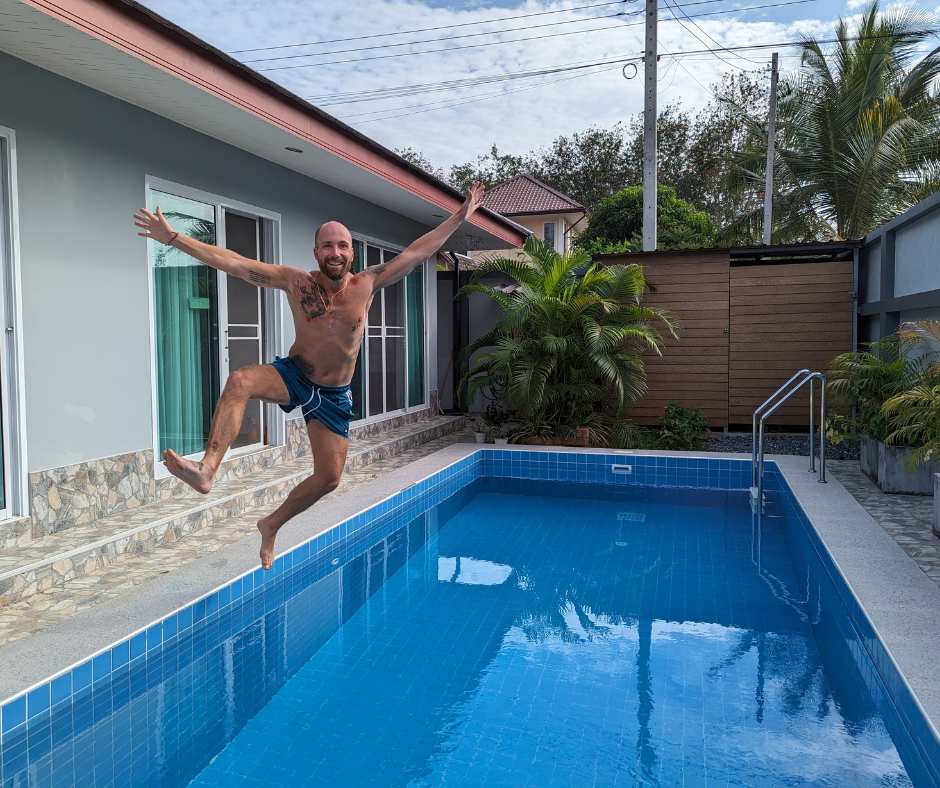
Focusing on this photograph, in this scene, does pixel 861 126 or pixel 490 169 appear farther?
pixel 490 169

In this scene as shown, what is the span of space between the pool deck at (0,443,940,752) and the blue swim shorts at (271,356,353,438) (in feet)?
4.17

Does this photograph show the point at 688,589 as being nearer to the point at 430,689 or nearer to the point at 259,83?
the point at 430,689

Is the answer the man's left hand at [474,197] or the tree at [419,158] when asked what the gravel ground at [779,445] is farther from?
the tree at [419,158]

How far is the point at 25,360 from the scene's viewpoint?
4906 millimetres

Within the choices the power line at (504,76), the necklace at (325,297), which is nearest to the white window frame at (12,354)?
the necklace at (325,297)

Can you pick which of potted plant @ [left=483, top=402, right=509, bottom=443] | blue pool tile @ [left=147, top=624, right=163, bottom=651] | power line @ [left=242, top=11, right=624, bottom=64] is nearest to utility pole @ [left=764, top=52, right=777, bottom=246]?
power line @ [left=242, top=11, right=624, bottom=64]

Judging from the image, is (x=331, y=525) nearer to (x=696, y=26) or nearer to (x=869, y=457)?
(x=869, y=457)

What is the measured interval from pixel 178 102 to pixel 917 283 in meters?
6.94

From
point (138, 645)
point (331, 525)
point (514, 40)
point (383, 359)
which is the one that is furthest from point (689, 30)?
point (138, 645)

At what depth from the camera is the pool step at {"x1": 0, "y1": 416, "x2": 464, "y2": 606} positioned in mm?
4262

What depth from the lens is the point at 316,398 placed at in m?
3.69

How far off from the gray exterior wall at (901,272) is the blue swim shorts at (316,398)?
5705mm

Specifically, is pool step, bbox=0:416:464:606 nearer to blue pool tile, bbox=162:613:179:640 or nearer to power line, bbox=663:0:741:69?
blue pool tile, bbox=162:613:179:640

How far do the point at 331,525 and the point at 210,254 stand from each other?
2.86m
